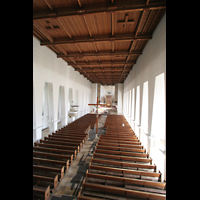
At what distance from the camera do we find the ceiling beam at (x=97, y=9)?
157 inches

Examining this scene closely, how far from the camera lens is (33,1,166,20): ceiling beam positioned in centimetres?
398

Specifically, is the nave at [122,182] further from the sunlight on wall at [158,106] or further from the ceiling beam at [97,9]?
the ceiling beam at [97,9]

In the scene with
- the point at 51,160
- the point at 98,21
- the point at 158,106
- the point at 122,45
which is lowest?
the point at 51,160

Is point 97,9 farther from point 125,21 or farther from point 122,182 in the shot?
point 122,182

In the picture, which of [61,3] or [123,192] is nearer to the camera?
[123,192]

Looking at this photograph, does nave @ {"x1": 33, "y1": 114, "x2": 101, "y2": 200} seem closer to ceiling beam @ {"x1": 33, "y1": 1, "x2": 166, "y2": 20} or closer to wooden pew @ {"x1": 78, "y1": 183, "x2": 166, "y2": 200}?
wooden pew @ {"x1": 78, "y1": 183, "x2": 166, "y2": 200}

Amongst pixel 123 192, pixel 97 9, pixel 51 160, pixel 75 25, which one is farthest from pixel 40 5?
pixel 123 192

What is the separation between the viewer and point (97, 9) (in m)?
4.26

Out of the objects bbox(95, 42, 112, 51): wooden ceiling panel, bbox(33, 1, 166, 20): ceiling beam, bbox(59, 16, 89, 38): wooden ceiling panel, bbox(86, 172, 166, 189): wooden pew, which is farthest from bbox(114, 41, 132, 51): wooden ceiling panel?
bbox(86, 172, 166, 189): wooden pew

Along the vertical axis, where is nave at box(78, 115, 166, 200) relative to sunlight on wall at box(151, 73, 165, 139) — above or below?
below

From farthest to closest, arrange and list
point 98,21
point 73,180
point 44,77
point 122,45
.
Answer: point 44,77
point 122,45
point 98,21
point 73,180
